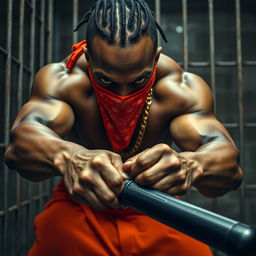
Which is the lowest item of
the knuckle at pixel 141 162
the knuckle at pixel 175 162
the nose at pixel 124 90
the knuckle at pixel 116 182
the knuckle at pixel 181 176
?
the knuckle at pixel 181 176

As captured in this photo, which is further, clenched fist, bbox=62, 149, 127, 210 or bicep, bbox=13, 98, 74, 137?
bicep, bbox=13, 98, 74, 137

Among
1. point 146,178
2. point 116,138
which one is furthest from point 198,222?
point 116,138

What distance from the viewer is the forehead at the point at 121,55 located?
77 centimetres

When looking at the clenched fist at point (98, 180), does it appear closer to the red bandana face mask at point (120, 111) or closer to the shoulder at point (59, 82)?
the red bandana face mask at point (120, 111)

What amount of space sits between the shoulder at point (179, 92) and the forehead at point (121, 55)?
220 mm

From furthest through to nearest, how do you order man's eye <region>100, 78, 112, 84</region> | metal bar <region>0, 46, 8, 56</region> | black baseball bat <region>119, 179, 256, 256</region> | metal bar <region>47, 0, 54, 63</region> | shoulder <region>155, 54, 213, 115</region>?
metal bar <region>47, 0, 54, 63</region>
metal bar <region>0, 46, 8, 56</region>
shoulder <region>155, 54, 213, 115</region>
man's eye <region>100, 78, 112, 84</region>
black baseball bat <region>119, 179, 256, 256</region>

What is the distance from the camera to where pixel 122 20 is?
0.79 meters

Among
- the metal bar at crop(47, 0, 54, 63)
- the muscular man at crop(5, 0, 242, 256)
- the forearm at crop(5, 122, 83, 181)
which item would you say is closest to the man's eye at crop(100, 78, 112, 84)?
the muscular man at crop(5, 0, 242, 256)

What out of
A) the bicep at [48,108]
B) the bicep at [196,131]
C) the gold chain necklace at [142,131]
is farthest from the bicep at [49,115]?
the bicep at [196,131]

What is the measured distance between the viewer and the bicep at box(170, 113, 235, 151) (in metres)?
0.89

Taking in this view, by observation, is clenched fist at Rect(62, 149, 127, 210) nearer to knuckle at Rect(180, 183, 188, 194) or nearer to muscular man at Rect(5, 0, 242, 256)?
muscular man at Rect(5, 0, 242, 256)

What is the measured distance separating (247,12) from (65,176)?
5.38ft

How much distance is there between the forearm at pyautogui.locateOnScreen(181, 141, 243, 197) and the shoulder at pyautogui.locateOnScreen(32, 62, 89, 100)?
384 mm

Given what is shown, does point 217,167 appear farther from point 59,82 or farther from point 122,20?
point 59,82
